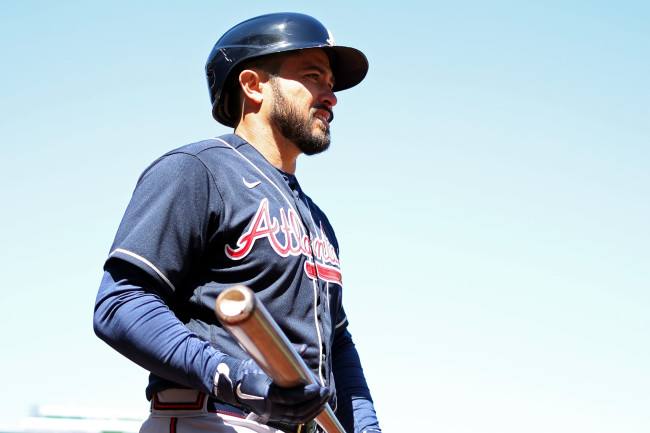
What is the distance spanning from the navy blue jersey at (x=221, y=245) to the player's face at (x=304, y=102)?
459 millimetres

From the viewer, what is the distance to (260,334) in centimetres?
211

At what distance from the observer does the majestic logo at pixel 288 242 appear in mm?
3359

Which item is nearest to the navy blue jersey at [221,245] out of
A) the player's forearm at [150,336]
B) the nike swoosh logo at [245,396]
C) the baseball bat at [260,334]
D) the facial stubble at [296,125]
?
the player's forearm at [150,336]

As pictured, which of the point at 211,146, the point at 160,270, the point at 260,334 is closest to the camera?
the point at 260,334

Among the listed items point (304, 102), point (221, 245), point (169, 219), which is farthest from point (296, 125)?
point (169, 219)

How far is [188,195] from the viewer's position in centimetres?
325

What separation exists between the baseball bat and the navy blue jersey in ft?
2.75

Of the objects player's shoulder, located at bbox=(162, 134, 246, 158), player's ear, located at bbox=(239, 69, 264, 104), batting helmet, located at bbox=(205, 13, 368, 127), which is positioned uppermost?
batting helmet, located at bbox=(205, 13, 368, 127)

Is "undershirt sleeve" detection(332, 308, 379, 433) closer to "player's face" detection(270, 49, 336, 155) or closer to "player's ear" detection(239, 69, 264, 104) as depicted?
"player's face" detection(270, 49, 336, 155)

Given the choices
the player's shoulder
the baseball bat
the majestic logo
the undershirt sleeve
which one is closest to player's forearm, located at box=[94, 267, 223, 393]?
the baseball bat

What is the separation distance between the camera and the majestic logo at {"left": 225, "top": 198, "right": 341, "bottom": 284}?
336 centimetres

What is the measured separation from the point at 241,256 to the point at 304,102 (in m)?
1.23

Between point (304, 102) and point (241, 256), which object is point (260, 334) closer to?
point (241, 256)

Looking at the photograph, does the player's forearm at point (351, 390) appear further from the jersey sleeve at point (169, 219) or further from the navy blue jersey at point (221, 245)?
the jersey sleeve at point (169, 219)
